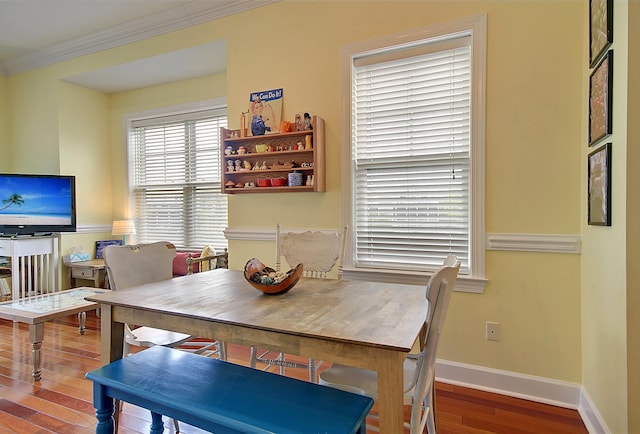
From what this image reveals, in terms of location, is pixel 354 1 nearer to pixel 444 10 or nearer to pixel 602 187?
pixel 444 10

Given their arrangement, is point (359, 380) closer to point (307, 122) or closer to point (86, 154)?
point (307, 122)

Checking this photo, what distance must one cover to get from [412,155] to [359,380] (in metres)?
1.69

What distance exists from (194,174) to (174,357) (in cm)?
312

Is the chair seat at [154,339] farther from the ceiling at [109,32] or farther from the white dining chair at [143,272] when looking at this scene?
the ceiling at [109,32]

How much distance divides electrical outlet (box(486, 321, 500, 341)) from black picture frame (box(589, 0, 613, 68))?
1633 millimetres

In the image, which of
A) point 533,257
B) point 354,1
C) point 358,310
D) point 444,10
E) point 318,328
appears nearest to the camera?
point 318,328

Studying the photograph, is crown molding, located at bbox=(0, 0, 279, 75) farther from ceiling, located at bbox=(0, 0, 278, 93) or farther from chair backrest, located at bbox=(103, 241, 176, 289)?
chair backrest, located at bbox=(103, 241, 176, 289)

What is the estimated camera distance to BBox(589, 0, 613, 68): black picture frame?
1.70 meters

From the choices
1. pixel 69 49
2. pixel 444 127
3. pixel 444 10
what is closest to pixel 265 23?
pixel 444 10

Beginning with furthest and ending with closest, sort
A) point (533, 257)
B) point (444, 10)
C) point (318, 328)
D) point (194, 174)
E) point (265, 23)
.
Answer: point (194, 174) → point (265, 23) → point (444, 10) → point (533, 257) → point (318, 328)

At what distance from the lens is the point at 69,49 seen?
4.14m

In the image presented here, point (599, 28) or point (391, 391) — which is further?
point (599, 28)

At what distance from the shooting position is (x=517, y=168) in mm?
2291

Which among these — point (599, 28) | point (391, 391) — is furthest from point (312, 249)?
point (599, 28)
